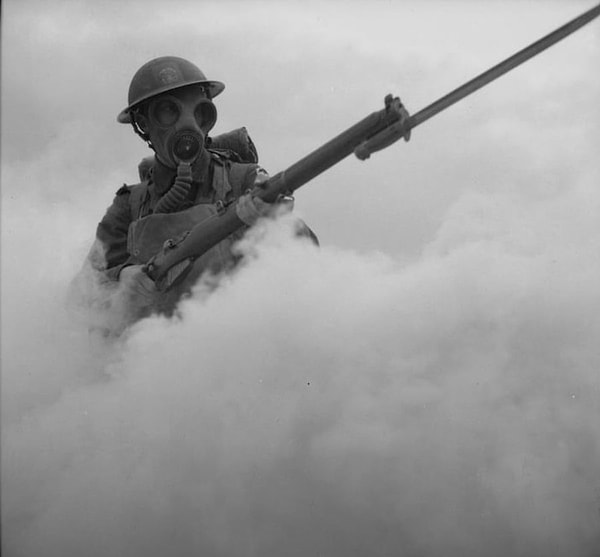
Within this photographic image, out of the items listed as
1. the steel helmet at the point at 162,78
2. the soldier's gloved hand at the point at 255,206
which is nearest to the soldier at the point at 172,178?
the steel helmet at the point at 162,78

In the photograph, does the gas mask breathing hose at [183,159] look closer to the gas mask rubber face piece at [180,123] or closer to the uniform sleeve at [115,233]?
A: the gas mask rubber face piece at [180,123]

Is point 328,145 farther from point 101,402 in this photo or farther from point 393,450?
point 101,402

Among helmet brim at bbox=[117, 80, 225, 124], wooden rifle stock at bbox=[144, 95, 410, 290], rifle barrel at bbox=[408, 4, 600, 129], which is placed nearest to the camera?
rifle barrel at bbox=[408, 4, 600, 129]

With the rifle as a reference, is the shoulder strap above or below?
above

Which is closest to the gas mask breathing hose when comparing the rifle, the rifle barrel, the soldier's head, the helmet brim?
the soldier's head

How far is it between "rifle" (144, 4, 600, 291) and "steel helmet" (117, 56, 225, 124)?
130cm

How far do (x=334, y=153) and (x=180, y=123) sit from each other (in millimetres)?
2228

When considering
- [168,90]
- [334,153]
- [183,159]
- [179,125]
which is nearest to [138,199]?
[183,159]

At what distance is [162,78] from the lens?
12188mm

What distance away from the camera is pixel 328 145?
33.8 ft

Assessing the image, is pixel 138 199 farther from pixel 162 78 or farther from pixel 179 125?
pixel 162 78

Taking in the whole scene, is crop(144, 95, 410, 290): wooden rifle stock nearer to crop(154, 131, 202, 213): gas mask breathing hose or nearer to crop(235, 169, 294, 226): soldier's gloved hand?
crop(235, 169, 294, 226): soldier's gloved hand

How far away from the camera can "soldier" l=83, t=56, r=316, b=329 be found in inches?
473

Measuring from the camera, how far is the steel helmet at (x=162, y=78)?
1216 cm
